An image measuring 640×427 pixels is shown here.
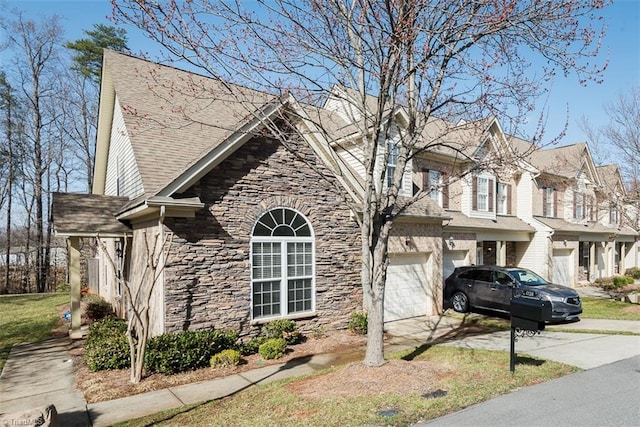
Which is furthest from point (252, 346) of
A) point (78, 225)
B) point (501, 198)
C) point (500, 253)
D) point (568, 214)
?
point (568, 214)

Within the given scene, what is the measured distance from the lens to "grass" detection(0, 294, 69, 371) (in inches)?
470

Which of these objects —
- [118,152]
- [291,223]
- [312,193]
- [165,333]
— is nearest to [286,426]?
[165,333]

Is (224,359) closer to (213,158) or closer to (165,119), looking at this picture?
(213,158)

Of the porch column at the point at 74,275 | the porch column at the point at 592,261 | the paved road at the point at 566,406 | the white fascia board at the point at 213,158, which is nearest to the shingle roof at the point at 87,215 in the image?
the porch column at the point at 74,275

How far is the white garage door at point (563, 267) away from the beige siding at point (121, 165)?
22.0 meters

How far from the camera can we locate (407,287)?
14.3 m

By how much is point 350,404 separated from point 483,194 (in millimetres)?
15894

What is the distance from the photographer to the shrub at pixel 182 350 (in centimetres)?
821

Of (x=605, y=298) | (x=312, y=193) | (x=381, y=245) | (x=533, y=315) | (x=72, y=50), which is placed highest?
(x=72, y=50)

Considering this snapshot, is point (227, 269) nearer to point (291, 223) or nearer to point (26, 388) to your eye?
point (291, 223)

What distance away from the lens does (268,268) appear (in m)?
10.7

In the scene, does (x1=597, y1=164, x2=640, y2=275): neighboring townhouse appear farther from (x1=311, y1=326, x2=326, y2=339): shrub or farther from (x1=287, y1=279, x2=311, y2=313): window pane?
(x1=287, y1=279, x2=311, y2=313): window pane

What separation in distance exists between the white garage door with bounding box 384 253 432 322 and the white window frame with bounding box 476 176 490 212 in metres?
6.21

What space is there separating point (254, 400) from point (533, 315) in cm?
503
